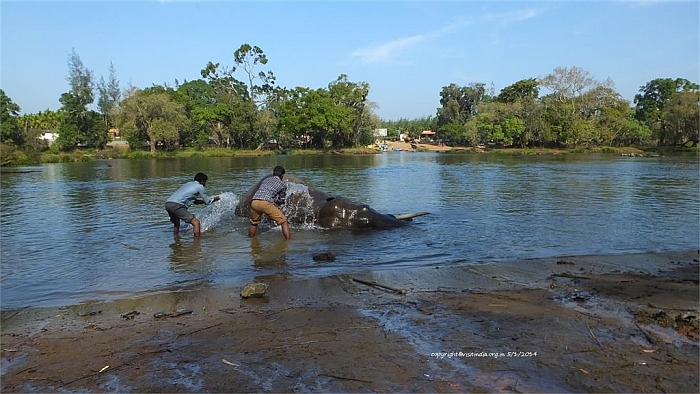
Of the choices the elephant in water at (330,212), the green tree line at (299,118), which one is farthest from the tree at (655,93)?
the elephant in water at (330,212)

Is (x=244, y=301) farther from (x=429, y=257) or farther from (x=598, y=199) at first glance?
(x=598, y=199)

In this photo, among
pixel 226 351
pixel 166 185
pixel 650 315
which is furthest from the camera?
pixel 166 185

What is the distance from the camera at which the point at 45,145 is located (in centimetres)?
6900

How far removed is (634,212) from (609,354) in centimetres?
1319

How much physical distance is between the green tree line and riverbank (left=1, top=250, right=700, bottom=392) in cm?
6668

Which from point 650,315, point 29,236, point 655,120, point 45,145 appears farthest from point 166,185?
point 655,120

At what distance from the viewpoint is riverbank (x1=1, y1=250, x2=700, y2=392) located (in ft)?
15.1

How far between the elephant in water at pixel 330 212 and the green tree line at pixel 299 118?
2397 inches

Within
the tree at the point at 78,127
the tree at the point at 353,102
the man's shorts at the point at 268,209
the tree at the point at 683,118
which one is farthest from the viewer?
the tree at the point at 353,102

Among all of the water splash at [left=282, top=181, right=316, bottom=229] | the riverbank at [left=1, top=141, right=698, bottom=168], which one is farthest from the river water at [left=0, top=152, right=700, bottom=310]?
the riverbank at [left=1, top=141, right=698, bottom=168]

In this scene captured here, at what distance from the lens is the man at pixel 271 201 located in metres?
12.0

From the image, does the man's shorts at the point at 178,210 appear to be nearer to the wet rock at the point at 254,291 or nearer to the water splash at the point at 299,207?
the water splash at the point at 299,207

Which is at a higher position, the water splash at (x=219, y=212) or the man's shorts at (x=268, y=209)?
the man's shorts at (x=268, y=209)

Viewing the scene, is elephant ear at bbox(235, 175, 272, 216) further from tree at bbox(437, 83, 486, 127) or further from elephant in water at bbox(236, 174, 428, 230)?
tree at bbox(437, 83, 486, 127)
